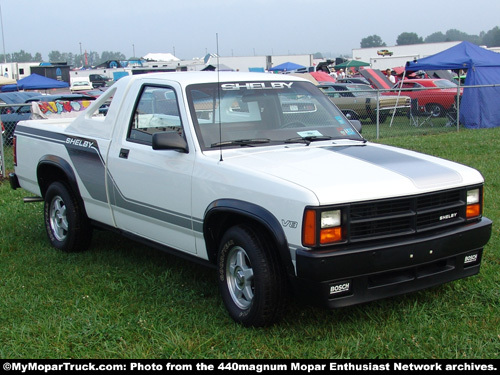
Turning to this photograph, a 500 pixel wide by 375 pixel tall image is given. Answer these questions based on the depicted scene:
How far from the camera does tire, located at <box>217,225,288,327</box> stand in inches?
163

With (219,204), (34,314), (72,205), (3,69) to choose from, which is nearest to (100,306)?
(34,314)

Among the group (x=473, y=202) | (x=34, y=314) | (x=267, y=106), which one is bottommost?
(x=34, y=314)

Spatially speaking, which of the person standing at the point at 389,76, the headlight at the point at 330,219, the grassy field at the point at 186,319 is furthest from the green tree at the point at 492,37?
the headlight at the point at 330,219

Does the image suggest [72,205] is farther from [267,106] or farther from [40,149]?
[267,106]

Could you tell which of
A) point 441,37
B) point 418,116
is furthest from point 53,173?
point 441,37

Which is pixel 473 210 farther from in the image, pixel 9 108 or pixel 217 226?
pixel 9 108

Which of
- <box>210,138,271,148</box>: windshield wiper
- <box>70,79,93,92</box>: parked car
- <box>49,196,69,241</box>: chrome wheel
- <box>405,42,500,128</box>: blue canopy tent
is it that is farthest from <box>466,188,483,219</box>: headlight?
<box>70,79,93,92</box>: parked car

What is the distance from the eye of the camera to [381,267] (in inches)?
157

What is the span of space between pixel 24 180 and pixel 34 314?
2760 mm

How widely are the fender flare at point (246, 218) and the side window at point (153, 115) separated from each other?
90 centimetres

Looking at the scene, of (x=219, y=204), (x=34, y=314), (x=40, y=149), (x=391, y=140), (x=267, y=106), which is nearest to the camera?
(x=219, y=204)

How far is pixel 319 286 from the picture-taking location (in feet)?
12.8

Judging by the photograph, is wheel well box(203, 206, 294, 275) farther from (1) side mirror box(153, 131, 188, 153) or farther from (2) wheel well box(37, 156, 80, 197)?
(2) wheel well box(37, 156, 80, 197)

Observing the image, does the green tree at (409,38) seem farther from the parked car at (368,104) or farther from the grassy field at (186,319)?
the grassy field at (186,319)
